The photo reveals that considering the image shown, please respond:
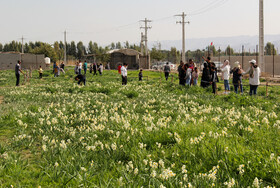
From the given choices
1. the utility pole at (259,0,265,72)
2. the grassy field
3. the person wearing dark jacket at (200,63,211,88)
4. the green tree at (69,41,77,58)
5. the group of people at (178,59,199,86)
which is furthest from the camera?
the green tree at (69,41,77,58)

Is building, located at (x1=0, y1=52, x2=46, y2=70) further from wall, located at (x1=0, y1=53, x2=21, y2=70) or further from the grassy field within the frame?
the grassy field

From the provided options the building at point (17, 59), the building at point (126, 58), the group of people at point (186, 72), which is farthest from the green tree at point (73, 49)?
the group of people at point (186, 72)

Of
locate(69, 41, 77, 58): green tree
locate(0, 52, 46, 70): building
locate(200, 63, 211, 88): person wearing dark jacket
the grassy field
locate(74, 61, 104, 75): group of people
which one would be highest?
locate(69, 41, 77, 58): green tree

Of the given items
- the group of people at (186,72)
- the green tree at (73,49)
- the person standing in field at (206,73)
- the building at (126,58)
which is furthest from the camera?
the green tree at (73,49)

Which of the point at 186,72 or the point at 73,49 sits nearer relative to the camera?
the point at 186,72

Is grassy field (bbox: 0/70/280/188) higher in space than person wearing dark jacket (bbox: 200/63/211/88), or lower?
lower

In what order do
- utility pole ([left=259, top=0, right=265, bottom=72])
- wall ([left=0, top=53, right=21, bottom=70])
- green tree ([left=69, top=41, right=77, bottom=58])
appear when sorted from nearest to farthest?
1. utility pole ([left=259, top=0, right=265, bottom=72])
2. wall ([left=0, top=53, right=21, bottom=70])
3. green tree ([left=69, top=41, right=77, bottom=58])

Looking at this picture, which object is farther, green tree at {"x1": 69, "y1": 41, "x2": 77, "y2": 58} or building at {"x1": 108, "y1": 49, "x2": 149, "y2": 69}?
green tree at {"x1": 69, "y1": 41, "x2": 77, "y2": 58}

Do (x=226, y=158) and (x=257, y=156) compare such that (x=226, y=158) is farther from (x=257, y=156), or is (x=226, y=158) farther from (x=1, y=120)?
(x=1, y=120)

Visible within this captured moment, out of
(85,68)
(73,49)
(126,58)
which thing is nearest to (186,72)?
(85,68)

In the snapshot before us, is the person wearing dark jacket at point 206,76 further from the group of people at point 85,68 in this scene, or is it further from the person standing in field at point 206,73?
the group of people at point 85,68

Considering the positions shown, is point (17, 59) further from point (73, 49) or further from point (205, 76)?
point (73, 49)

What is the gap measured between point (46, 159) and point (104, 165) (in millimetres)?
1186

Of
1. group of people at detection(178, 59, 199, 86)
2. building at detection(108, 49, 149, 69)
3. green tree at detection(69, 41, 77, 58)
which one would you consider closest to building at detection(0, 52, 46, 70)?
building at detection(108, 49, 149, 69)
